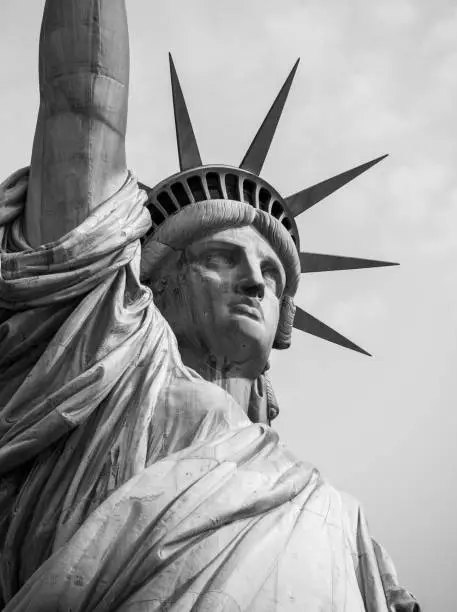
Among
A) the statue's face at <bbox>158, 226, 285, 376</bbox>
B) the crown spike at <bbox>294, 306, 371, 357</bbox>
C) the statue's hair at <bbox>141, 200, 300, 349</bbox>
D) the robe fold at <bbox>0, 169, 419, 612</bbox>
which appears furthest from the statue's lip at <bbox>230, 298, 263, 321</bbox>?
the crown spike at <bbox>294, 306, 371, 357</bbox>

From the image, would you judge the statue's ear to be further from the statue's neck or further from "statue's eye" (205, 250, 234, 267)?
the statue's neck

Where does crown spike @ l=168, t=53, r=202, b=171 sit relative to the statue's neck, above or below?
above

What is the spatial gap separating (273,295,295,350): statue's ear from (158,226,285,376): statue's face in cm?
81

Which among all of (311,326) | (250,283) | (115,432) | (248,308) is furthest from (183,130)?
(115,432)

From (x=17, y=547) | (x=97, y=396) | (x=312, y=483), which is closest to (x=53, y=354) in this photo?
(x=97, y=396)

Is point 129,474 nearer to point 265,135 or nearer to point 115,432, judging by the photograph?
point 115,432

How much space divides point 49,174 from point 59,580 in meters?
3.00

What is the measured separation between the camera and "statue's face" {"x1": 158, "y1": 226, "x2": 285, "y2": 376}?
35.2 feet

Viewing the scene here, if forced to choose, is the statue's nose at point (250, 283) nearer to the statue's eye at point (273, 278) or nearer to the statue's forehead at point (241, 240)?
the statue's forehead at point (241, 240)

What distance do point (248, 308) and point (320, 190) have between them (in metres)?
2.23

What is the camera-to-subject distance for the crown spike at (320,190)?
1249 centimetres

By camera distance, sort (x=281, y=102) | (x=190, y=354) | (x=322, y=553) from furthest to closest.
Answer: (x=281, y=102) < (x=190, y=354) < (x=322, y=553)

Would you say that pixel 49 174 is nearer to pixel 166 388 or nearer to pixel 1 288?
pixel 1 288

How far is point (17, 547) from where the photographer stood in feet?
27.2
